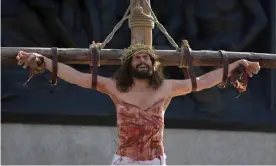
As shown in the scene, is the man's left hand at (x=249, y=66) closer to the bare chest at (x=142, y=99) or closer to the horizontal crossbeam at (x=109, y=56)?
the horizontal crossbeam at (x=109, y=56)

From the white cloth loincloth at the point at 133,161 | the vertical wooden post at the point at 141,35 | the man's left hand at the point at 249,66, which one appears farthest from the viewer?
the vertical wooden post at the point at 141,35

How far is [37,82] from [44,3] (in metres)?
0.85

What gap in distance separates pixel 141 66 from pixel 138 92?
0.42 feet

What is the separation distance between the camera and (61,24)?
393 inches

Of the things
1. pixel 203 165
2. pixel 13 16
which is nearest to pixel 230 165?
pixel 203 165

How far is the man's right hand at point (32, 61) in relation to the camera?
4.50 metres

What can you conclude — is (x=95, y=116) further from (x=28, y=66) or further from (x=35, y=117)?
(x=28, y=66)

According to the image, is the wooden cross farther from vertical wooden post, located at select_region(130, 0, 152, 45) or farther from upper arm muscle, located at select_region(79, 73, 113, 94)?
upper arm muscle, located at select_region(79, 73, 113, 94)

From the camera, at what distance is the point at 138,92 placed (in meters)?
4.53

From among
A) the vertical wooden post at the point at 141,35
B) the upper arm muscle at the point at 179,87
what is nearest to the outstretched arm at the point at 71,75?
the upper arm muscle at the point at 179,87

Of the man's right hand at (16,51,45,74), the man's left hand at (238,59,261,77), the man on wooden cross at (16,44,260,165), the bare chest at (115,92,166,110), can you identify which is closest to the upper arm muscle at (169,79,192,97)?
the man on wooden cross at (16,44,260,165)

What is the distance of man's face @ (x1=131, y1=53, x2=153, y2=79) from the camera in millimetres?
4488

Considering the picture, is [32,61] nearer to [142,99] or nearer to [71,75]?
[71,75]

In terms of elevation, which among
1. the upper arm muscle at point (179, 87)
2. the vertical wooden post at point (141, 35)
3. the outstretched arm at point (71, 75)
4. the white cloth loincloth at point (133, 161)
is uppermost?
the vertical wooden post at point (141, 35)
